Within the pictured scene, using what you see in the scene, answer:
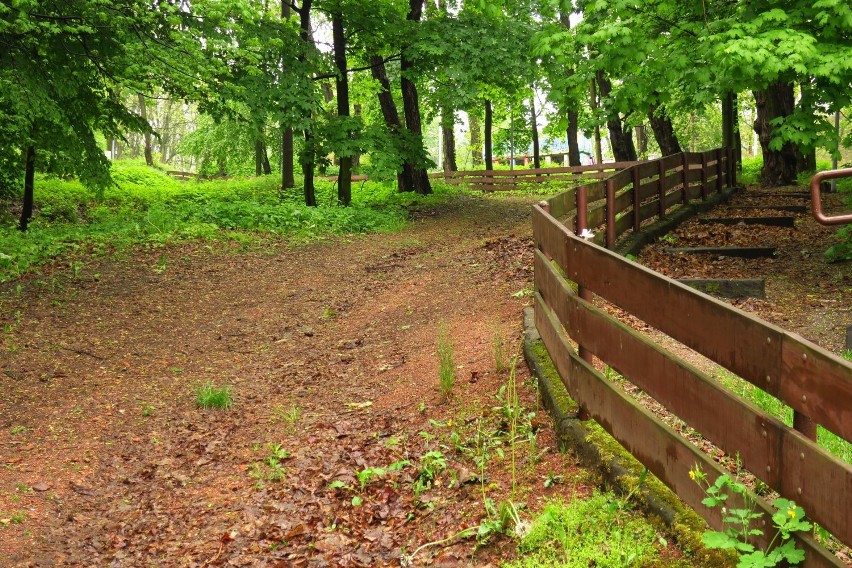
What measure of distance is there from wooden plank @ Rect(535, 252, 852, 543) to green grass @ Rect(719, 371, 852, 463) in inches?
21.9

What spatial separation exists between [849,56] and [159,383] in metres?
7.76

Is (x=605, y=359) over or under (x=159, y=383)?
over

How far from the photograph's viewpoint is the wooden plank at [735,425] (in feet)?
7.93

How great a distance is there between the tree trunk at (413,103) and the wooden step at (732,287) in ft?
37.2

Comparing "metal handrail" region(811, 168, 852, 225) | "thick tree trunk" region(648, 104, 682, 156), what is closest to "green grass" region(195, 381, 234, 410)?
"metal handrail" region(811, 168, 852, 225)

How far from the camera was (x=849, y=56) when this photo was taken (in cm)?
767

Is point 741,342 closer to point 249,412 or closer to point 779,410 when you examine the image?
point 779,410

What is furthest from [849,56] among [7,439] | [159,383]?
[7,439]

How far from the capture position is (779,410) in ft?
16.7

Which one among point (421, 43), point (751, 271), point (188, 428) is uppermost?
point (421, 43)

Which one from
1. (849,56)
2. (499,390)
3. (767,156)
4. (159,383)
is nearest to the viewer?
(499,390)

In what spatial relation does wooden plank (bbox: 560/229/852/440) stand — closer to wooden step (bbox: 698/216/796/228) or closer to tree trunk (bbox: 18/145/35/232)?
wooden step (bbox: 698/216/796/228)

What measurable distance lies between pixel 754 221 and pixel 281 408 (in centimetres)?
968

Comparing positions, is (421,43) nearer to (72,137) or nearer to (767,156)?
(72,137)
